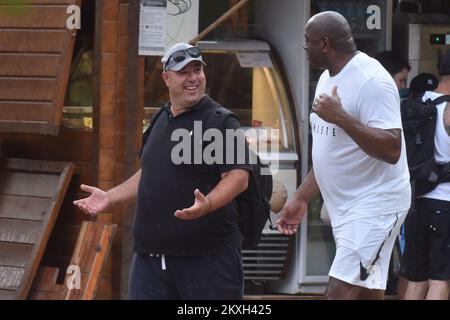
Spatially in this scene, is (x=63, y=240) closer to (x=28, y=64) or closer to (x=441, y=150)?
(x=28, y=64)

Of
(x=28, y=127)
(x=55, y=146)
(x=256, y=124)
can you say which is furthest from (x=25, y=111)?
(x=256, y=124)

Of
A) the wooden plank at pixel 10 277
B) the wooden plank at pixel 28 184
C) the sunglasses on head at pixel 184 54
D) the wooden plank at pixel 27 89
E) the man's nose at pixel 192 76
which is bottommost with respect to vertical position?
the wooden plank at pixel 10 277

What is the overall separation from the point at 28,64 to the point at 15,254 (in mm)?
1254

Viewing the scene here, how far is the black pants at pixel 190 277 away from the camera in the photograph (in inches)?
207

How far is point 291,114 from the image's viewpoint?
8.28 metres

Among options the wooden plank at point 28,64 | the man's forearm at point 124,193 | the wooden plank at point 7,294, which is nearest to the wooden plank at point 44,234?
the wooden plank at point 7,294

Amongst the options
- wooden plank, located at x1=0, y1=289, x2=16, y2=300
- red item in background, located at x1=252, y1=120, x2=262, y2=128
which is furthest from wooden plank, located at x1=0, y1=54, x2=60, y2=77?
red item in background, located at x1=252, y1=120, x2=262, y2=128

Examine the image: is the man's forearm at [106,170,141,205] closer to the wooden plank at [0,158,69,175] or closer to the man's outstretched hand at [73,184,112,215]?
the man's outstretched hand at [73,184,112,215]

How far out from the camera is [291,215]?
233 inches

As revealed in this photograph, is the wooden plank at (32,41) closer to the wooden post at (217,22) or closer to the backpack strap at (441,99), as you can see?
the wooden post at (217,22)

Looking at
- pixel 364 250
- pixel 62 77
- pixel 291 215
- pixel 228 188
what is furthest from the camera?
pixel 62 77

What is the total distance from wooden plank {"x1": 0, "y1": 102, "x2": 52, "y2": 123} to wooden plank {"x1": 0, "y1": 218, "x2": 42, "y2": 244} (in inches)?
27.1

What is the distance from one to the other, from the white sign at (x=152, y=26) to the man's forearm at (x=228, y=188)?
2.68 m

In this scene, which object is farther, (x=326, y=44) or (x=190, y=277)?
(x=326, y=44)
